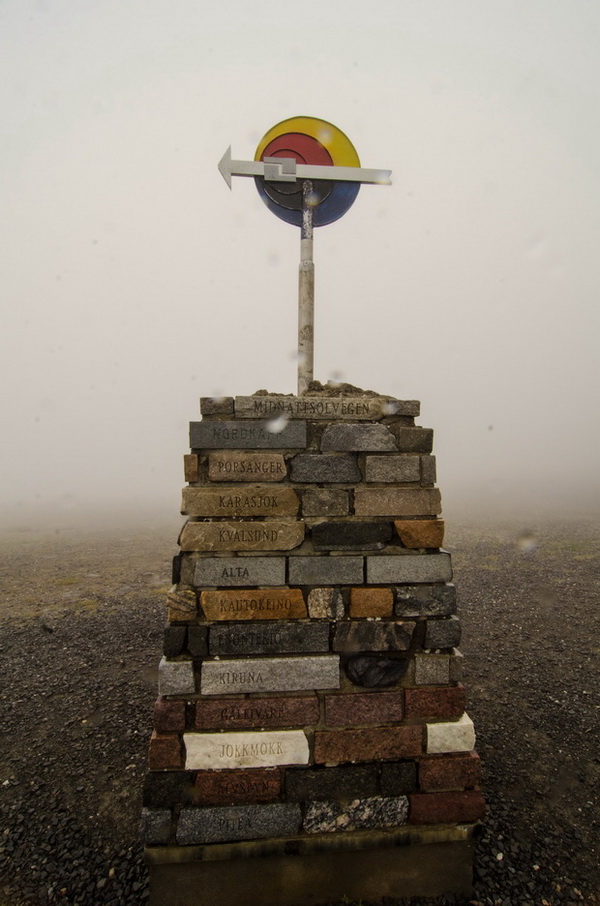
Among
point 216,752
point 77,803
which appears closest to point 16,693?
point 77,803

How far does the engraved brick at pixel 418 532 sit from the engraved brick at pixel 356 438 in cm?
57

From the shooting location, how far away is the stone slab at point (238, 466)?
11.0ft

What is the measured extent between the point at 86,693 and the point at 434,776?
203 inches

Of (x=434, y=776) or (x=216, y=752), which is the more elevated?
(x=216, y=752)

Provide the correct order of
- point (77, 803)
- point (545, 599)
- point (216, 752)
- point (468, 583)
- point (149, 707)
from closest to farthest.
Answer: point (216, 752) → point (77, 803) → point (149, 707) → point (545, 599) → point (468, 583)

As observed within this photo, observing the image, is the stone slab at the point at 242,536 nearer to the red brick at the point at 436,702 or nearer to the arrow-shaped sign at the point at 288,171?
the red brick at the point at 436,702

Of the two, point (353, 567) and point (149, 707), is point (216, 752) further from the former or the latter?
point (149, 707)

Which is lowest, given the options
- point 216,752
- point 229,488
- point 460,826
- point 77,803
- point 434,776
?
point 77,803

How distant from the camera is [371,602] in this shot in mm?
3438

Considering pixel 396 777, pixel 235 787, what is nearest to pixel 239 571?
pixel 235 787

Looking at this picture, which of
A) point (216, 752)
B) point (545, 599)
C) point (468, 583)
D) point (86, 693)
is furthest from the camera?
point (468, 583)

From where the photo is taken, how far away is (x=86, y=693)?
659 centimetres

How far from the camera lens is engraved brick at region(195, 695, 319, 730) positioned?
11.0 feet

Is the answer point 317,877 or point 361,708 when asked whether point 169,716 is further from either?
point 317,877
